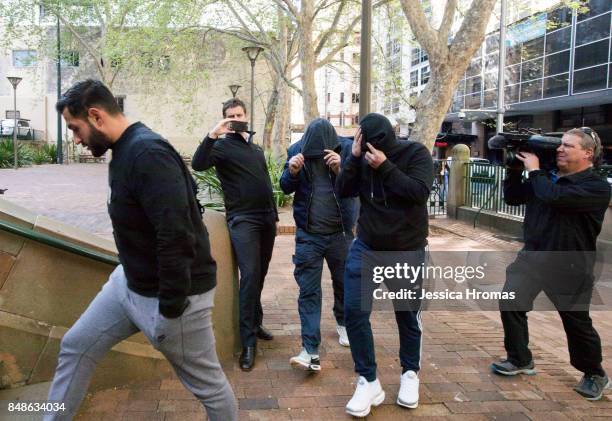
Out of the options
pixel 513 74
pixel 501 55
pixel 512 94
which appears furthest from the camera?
pixel 512 94

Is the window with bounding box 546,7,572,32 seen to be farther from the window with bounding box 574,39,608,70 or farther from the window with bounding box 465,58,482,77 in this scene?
the window with bounding box 465,58,482,77

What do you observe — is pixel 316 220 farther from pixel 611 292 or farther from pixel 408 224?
pixel 611 292

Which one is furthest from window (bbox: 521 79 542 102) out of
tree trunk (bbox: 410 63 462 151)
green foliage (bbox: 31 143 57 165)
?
green foliage (bbox: 31 143 57 165)

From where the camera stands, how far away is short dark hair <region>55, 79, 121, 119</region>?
7.82 ft

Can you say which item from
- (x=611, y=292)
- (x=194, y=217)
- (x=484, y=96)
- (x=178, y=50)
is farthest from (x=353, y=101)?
(x=194, y=217)

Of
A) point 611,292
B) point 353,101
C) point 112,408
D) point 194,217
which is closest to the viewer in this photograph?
point 194,217

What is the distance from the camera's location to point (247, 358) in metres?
3.99

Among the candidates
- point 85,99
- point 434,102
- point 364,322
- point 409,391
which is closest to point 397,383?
point 409,391

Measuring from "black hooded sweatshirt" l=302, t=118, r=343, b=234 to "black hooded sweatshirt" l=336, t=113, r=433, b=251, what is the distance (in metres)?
0.59

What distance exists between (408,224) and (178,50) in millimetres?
21905

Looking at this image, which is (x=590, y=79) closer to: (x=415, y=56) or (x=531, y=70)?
(x=531, y=70)

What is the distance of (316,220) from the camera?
411cm

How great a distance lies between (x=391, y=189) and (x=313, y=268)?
102cm

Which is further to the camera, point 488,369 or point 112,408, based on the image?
point 488,369
